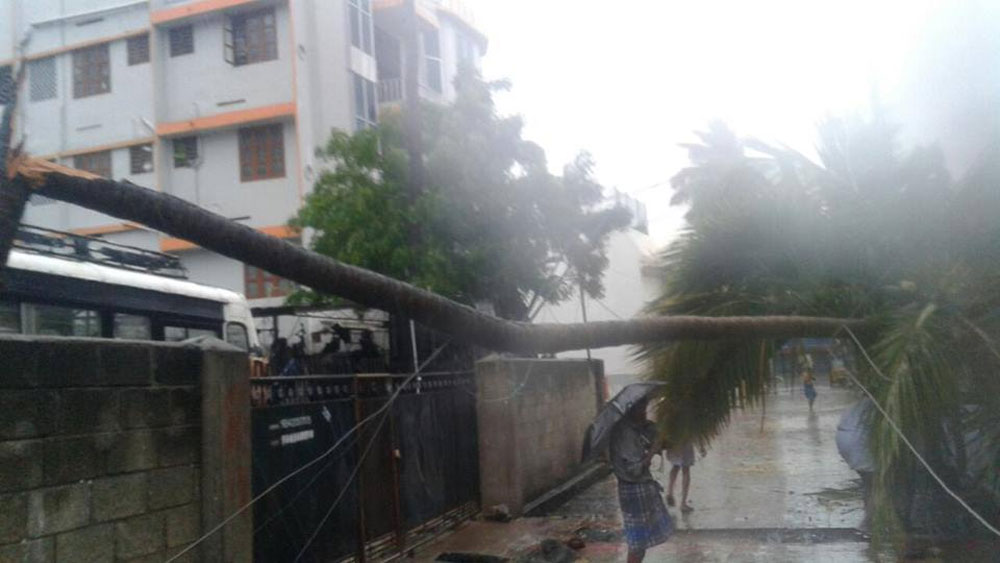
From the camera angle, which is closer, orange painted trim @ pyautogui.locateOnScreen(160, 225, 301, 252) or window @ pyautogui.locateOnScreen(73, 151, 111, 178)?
orange painted trim @ pyautogui.locateOnScreen(160, 225, 301, 252)

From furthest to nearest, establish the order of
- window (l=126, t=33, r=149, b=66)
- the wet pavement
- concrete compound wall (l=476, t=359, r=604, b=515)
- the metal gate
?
window (l=126, t=33, r=149, b=66) → concrete compound wall (l=476, t=359, r=604, b=515) → the wet pavement → the metal gate

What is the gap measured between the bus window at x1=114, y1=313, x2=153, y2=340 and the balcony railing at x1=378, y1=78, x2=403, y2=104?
12487 millimetres

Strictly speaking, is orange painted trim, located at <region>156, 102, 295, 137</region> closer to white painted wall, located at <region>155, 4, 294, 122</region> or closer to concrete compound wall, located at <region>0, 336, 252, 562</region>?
white painted wall, located at <region>155, 4, 294, 122</region>

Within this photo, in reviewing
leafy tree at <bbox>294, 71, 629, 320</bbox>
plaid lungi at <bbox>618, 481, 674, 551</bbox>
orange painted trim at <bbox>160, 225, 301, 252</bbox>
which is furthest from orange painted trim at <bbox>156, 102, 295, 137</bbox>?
plaid lungi at <bbox>618, 481, 674, 551</bbox>

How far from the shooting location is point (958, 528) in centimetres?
814

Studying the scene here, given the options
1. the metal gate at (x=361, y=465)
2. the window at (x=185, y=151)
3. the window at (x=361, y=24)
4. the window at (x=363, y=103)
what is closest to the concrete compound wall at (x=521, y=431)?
the metal gate at (x=361, y=465)

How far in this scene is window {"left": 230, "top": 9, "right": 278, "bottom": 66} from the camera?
20.0m

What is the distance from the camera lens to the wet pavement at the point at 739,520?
8914 millimetres

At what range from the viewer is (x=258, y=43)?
66.0 feet

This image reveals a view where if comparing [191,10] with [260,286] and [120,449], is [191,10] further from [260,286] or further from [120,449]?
[120,449]

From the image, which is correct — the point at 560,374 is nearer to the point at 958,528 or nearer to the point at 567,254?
the point at 567,254

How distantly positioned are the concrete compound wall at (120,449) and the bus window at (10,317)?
2501mm

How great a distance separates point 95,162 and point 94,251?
7.55 m

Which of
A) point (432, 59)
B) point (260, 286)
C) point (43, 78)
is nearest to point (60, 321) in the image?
point (43, 78)
